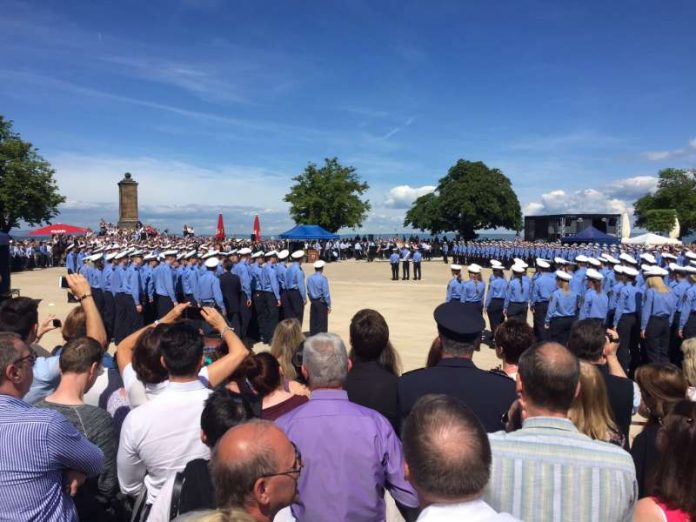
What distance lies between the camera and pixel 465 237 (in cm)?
5600

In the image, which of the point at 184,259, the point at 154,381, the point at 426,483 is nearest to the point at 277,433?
the point at 426,483

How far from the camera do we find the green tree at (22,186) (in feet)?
122

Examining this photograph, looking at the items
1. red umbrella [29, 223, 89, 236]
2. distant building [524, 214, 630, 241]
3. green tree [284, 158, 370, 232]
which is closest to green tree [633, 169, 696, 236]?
distant building [524, 214, 630, 241]

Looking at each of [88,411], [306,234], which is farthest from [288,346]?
[306,234]

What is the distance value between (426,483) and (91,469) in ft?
5.38

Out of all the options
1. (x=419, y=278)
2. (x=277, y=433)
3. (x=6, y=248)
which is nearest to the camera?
(x=277, y=433)

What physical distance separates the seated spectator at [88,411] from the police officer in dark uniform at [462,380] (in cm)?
178

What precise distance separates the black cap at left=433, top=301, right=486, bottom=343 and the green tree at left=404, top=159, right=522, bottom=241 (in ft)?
167

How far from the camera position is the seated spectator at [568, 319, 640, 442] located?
11.7ft

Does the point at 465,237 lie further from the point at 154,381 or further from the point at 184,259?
the point at 154,381

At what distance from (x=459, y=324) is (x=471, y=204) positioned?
51.5m

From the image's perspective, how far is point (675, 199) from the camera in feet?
235

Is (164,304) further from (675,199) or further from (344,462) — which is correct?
(675,199)

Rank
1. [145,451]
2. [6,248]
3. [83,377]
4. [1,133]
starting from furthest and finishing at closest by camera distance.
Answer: [1,133], [6,248], [83,377], [145,451]
